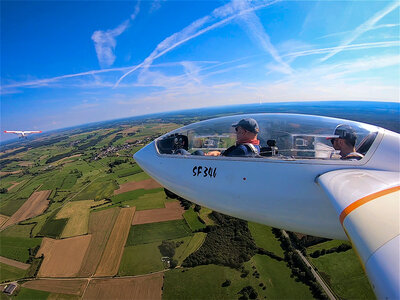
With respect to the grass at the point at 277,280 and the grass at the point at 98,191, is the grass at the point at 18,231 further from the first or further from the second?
the grass at the point at 277,280

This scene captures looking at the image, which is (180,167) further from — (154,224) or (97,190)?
(97,190)

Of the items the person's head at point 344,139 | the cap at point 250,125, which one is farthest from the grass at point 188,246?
the person's head at point 344,139

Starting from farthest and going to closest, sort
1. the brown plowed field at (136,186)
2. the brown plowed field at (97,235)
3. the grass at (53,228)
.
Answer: the brown plowed field at (136,186), the grass at (53,228), the brown plowed field at (97,235)

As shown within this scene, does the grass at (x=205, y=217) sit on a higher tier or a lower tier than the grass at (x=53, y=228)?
lower

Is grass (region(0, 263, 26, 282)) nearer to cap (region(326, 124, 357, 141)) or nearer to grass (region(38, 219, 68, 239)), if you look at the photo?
grass (region(38, 219, 68, 239))

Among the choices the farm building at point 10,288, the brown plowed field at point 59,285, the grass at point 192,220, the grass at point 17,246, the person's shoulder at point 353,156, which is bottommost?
the grass at point 192,220

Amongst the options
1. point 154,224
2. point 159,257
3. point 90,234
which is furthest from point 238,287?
point 90,234

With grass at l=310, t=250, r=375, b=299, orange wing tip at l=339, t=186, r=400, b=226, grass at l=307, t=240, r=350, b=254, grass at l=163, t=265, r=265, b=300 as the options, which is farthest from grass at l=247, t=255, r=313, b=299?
orange wing tip at l=339, t=186, r=400, b=226
